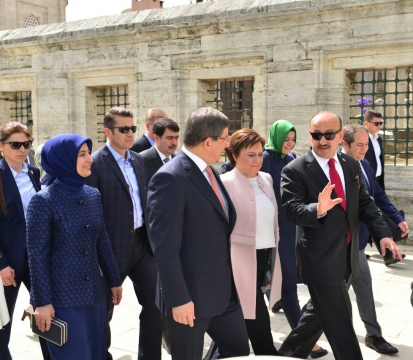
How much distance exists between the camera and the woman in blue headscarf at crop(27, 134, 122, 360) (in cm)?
279

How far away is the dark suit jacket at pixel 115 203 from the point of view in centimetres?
370

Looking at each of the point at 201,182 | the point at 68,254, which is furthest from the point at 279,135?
the point at 68,254

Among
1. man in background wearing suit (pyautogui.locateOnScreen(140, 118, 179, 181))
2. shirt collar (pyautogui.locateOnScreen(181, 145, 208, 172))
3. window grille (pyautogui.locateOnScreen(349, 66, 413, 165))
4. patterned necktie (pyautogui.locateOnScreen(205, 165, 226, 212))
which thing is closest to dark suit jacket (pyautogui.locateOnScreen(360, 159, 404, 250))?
man in background wearing suit (pyautogui.locateOnScreen(140, 118, 179, 181))

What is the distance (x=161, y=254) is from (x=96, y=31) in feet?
27.7

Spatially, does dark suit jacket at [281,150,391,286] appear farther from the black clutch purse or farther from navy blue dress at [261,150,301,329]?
the black clutch purse

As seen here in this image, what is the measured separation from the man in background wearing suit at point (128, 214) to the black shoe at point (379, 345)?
5.63ft

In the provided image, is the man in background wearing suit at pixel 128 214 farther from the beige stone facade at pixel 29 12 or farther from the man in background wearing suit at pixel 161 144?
the beige stone facade at pixel 29 12

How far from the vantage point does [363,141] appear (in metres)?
4.57

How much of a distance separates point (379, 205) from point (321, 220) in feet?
3.69

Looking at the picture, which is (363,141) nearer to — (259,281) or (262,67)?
(259,281)

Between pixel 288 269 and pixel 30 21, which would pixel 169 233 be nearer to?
pixel 288 269

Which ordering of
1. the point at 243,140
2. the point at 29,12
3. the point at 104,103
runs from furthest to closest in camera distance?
the point at 29,12 < the point at 104,103 < the point at 243,140

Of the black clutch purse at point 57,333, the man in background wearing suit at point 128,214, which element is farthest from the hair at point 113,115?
the black clutch purse at point 57,333

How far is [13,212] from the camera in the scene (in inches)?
145
